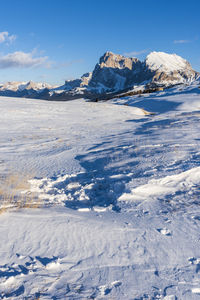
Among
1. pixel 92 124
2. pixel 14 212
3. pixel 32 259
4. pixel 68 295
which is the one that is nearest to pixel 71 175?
pixel 14 212

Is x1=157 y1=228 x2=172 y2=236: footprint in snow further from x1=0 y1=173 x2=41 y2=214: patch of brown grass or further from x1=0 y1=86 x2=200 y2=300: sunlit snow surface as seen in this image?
x1=0 y1=173 x2=41 y2=214: patch of brown grass

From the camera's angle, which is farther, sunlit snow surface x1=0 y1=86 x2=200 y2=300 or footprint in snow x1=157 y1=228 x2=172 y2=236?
footprint in snow x1=157 y1=228 x2=172 y2=236

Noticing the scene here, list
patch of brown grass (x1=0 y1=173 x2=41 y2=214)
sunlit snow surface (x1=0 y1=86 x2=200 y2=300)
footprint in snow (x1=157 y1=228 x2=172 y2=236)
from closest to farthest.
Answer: sunlit snow surface (x1=0 y1=86 x2=200 y2=300) < footprint in snow (x1=157 y1=228 x2=172 y2=236) < patch of brown grass (x1=0 y1=173 x2=41 y2=214)

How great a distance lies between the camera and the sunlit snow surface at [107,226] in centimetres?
258

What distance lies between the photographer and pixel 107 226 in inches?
146

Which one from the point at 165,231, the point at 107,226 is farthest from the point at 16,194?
the point at 165,231

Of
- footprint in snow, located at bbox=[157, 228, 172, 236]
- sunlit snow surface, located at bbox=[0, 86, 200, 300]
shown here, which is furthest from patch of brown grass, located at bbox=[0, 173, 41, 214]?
footprint in snow, located at bbox=[157, 228, 172, 236]

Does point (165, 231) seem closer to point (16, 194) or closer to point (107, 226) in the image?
point (107, 226)

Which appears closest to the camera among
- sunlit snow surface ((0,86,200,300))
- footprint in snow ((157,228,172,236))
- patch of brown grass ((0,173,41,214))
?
sunlit snow surface ((0,86,200,300))

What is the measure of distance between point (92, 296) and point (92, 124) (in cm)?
1295

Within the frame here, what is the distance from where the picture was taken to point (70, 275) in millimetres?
2715

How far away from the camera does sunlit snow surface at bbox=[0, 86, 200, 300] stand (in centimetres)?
258

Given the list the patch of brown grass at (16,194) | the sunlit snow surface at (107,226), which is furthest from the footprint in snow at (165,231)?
the patch of brown grass at (16,194)

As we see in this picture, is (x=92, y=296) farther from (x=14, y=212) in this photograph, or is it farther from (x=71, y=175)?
(x=71, y=175)
